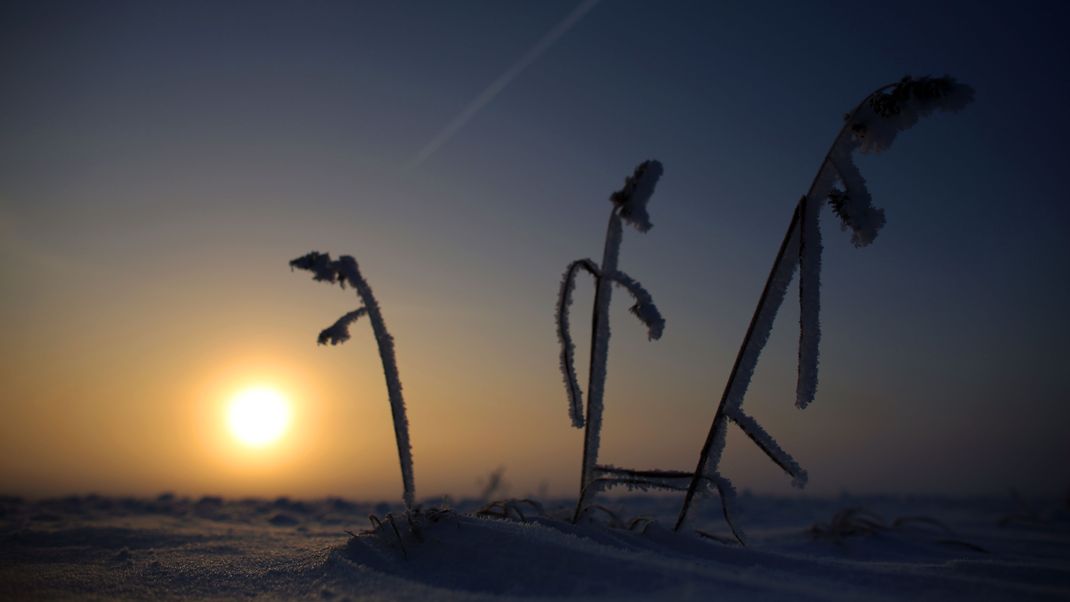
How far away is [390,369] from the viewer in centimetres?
254

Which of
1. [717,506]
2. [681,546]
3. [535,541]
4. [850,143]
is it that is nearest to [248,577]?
[535,541]

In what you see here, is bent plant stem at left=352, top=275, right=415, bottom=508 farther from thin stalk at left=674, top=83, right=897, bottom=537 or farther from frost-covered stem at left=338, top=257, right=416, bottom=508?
thin stalk at left=674, top=83, right=897, bottom=537

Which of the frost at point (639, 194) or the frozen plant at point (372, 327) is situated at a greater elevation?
the frost at point (639, 194)

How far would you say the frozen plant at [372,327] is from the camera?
8.04 ft

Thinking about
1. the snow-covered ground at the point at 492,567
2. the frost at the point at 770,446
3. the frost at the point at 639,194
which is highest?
the frost at the point at 639,194

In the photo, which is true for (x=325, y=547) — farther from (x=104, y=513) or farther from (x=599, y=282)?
(x=104, y=513)

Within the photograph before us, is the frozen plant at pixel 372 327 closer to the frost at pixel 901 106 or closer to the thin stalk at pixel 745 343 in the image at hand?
the thin stalk at pixel 745 343

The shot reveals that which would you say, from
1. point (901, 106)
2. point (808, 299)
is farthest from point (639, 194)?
point (901, 106)

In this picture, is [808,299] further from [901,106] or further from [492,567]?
[492,567]

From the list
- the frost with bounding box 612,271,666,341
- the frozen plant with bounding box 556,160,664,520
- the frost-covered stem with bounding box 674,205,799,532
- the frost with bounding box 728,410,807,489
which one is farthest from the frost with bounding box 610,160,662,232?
the frost with bounding box 728,410,807,489

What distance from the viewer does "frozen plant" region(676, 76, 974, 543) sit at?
171 centimetres

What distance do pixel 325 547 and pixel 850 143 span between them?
2484 mm

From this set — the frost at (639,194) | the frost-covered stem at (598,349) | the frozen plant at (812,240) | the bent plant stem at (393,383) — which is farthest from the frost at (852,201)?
the bent plant stem at (393,383)

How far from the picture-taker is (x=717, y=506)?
6.50 meters
